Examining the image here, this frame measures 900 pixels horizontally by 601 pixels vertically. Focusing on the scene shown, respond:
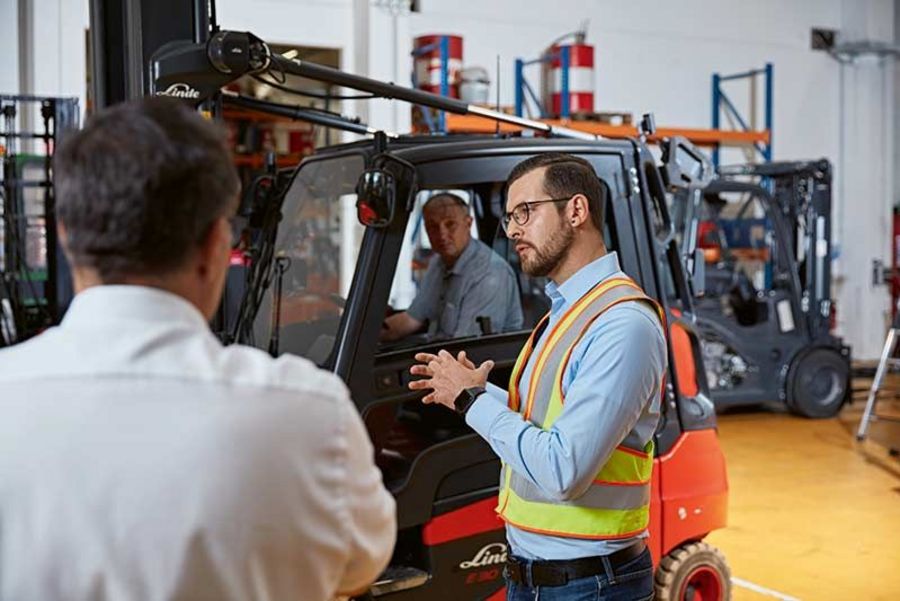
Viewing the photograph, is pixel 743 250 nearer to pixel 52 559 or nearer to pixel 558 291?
pixel 558 291

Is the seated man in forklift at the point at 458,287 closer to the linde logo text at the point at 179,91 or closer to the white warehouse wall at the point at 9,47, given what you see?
the linde logo text at the point at 179,91

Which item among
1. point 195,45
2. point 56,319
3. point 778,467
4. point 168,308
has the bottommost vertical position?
point 778,467

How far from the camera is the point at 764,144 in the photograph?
44.5ft

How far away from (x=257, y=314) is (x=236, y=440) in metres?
2.80

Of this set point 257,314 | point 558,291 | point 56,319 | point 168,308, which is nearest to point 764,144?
point 56,319

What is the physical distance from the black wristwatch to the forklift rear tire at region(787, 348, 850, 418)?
8.69 meters

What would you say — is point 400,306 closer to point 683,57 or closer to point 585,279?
point 585,279

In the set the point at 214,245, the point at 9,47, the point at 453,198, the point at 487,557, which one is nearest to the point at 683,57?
the point at 9,47

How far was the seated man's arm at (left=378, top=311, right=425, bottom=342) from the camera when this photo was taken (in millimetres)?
3789

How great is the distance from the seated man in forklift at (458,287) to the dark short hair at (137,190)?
2486mm

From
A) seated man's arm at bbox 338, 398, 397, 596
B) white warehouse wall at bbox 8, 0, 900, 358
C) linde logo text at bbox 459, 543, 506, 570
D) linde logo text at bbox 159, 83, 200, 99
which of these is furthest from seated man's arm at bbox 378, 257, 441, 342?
white warehouse wall at bbox 8, 0, 900, 358

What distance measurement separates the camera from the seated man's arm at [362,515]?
4.58 ft

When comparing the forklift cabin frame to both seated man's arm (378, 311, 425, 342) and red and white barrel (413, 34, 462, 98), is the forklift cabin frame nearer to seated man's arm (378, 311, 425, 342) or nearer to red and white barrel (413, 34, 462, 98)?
seated man's arm (378, 311, 425, 342)

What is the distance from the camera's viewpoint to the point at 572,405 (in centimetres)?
245
